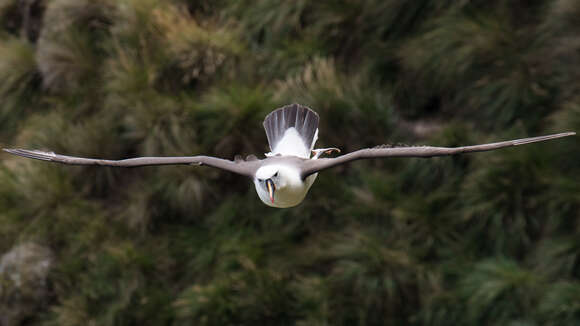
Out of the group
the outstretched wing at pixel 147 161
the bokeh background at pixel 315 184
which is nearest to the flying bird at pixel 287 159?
the outstretched wing at pixel 147 161

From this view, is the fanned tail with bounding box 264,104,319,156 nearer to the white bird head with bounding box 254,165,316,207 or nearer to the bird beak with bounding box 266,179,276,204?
the white bird head with bounding box 254,165,316,207

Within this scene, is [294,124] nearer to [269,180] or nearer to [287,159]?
[287,159]

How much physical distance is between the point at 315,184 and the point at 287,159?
3.00 meters

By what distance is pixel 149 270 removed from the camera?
20.8ft

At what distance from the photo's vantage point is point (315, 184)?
6043 mm

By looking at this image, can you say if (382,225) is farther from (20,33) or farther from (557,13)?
(20,33)

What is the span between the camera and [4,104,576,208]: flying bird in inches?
102

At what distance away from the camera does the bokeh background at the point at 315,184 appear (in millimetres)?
5398

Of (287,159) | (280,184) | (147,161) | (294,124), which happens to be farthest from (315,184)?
(280,184)

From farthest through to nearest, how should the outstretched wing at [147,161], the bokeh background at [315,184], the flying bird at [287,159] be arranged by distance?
the bokeh background at [315,184] < the outstretched wing at [147,161] < the flying bird at [287,159]

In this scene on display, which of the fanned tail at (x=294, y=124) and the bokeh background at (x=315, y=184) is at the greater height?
the bokeh background at (x=315, y=184)

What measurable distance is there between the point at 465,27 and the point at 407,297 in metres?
2.22

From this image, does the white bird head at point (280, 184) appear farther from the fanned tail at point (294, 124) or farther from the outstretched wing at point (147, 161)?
the fanned tail at point (294, 124)

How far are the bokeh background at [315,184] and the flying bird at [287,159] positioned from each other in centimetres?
223
